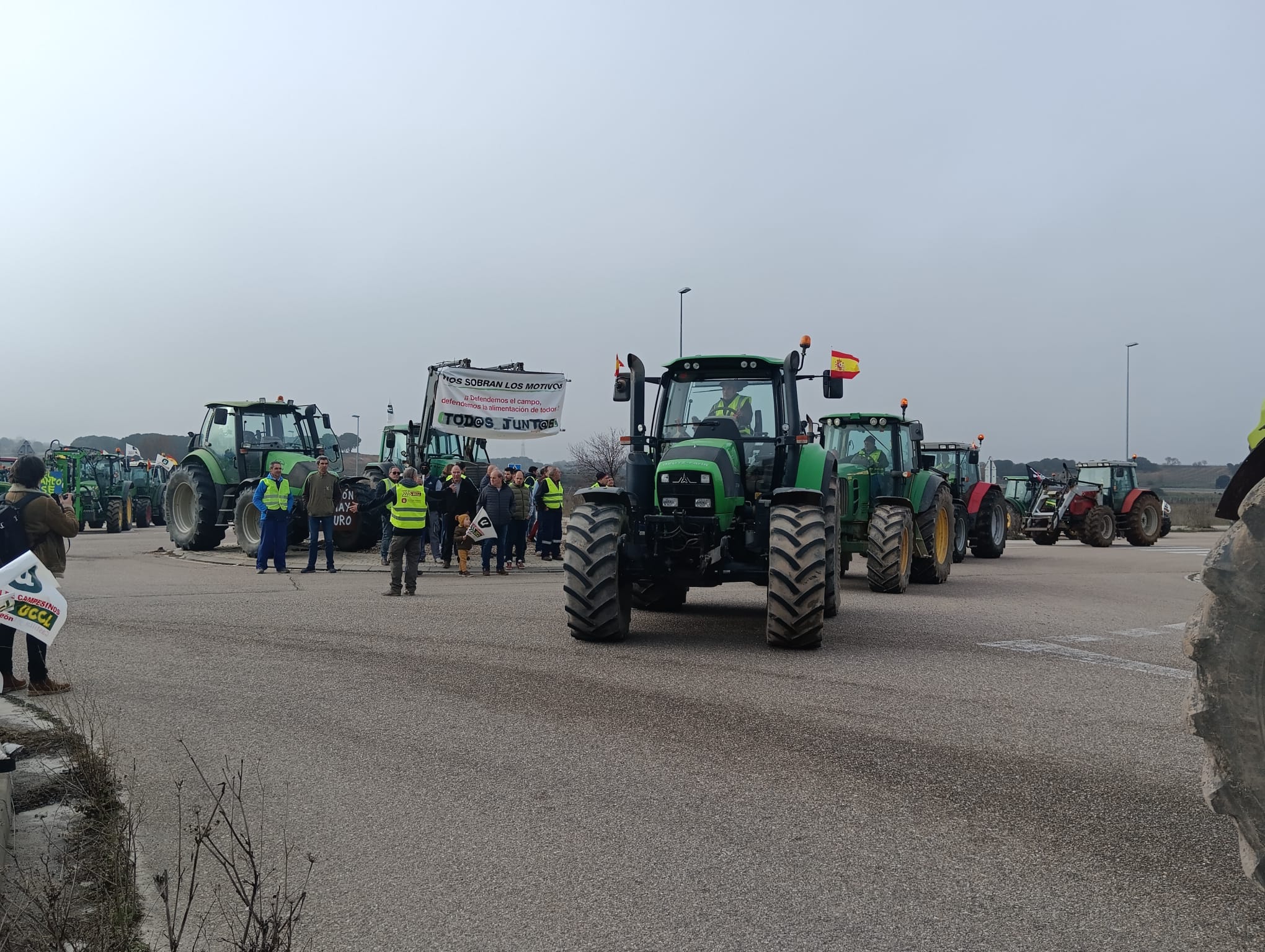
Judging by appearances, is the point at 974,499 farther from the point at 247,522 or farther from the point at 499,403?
the point at 247,522

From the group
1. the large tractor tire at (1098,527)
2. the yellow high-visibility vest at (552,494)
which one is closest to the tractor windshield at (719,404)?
the yellow high-visibility vest at (552,494)

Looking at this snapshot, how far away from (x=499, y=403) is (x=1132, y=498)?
1603 cm

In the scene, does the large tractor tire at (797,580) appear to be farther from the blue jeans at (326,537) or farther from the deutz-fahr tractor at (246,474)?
the deutz-fahr tractor at (246,474)

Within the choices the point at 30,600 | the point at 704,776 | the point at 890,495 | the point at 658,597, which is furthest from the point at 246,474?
the point at 704,776

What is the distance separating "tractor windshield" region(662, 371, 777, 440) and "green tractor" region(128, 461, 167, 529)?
3040 centimetres

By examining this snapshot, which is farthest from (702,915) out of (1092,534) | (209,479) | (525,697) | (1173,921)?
(1092,534)

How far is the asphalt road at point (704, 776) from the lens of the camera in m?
3.51

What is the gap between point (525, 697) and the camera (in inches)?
271

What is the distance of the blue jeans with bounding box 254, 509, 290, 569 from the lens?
15750 millimetres

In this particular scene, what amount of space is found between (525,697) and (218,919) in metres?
3.42

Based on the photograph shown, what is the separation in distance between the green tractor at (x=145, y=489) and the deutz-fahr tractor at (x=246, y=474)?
1819 centimetres

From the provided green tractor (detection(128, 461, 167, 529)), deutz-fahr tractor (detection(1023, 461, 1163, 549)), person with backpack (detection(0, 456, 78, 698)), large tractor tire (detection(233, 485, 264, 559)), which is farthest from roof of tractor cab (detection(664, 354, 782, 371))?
green tractor (detection(128, 461, 167, 529))

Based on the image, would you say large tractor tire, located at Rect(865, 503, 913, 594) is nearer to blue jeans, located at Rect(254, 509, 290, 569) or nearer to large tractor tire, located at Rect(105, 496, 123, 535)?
blue jeans, located at Rect(254, 509, 290, 569)

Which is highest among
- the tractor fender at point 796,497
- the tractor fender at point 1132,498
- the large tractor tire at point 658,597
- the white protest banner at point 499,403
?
the white protest banner at point 499,403
